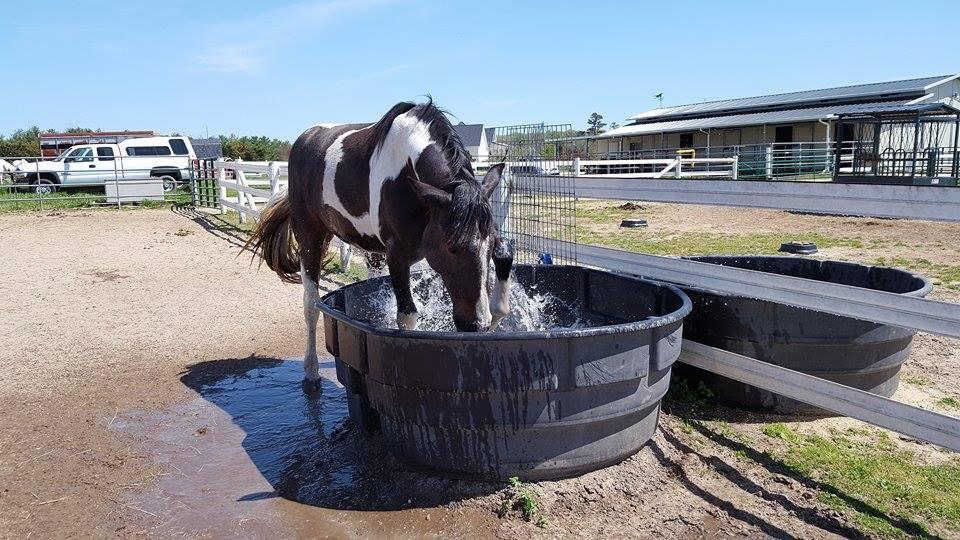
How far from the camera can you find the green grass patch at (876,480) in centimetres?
293

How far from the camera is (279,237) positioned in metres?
6.26

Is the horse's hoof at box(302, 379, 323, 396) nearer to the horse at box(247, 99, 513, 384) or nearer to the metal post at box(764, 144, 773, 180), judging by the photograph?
the horse at box(247, 99, 513, 384)

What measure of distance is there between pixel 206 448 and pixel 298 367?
1622 millimetres

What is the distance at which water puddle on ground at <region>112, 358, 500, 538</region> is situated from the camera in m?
3.12

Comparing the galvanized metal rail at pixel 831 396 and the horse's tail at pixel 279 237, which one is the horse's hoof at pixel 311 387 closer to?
the horse's tail at pixel 279 237

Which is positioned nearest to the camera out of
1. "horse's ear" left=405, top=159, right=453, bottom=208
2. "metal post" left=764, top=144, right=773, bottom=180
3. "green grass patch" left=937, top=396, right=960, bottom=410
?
"horse's ear" left=405, top=159, right=453, bottom=208

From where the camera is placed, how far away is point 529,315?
15.6 feet

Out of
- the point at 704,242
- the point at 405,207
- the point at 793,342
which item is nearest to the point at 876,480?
the point at 793,342

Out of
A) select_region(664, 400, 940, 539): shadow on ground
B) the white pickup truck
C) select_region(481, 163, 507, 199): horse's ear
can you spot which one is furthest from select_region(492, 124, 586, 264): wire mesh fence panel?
the white pickup truck

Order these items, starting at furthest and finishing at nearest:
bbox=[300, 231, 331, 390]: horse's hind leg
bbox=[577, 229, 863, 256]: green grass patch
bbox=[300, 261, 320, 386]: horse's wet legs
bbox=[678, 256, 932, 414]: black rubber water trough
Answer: bbox=[577, 229, 863, 256]: green grass patch
bbox=[300, 231, 331, 390]: horse's hind leg
bbox=[300, 261, 320, 386]: horse's wet legs
bbox=[678, 256, 932, 414]: black rubber water trough

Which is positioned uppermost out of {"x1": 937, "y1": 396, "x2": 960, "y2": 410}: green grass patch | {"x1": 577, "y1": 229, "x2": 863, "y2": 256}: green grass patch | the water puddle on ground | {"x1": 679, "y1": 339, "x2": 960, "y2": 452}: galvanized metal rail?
{"x1": 679, "y1": 339, "x2": 960, "y2": 452}: galvanized metal rail

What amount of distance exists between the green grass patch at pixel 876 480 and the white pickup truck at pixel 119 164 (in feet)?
74.8

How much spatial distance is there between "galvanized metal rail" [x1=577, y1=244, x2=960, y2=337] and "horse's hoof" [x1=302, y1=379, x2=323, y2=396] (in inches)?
89.7

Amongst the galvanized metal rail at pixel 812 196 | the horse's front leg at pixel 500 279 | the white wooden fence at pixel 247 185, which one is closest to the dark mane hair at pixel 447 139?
the horse's front leg at pixel 500 279
